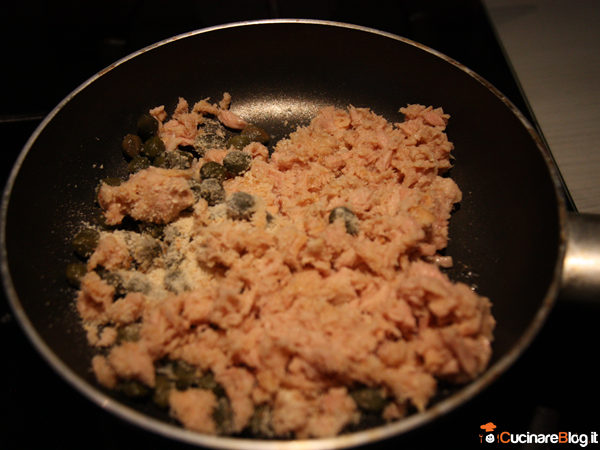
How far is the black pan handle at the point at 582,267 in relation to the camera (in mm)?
1450

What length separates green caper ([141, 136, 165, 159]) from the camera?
213cm

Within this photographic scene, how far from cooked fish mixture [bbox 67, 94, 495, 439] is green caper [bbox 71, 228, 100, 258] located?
0.01m

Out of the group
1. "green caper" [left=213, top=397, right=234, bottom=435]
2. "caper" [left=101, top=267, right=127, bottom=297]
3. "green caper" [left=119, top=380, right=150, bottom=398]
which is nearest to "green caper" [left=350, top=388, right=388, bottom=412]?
"green caper" [left=213, top=397, right=234, bottom=435]

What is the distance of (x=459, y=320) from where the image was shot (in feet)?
4.88

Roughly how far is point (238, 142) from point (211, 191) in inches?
15.8

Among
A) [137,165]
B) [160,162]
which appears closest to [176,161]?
[160,162]

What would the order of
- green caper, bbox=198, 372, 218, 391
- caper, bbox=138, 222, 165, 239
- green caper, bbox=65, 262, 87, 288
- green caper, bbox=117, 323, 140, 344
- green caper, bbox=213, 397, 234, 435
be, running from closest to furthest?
green caper, bbox=213, 397, 234, 435 → green caper, bbox=198, 372, 218, 391 → green caper, bbox=117, 323, 140, 344 → green caper, bbox=65, 262, 87, 288 → caper, bbox=138, 222, 165, 239

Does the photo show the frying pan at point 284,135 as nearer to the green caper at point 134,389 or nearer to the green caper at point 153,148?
the green caper at point 134,389

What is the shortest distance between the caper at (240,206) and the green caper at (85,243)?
0.67m

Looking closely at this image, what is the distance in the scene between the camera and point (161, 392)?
4.81 feet

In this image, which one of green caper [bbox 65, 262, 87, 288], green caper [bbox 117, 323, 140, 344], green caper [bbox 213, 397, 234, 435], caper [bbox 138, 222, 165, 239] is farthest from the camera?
caper [bbox 138, 222, 165, 239]

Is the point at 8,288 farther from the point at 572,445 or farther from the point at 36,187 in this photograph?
the point at 572,445

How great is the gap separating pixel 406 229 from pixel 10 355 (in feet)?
6.36

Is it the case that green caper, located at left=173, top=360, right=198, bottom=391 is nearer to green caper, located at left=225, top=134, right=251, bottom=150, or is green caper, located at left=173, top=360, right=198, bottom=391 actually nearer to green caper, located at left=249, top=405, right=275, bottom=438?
green caper, located at left=249, top=405, right=275, bottom=438
